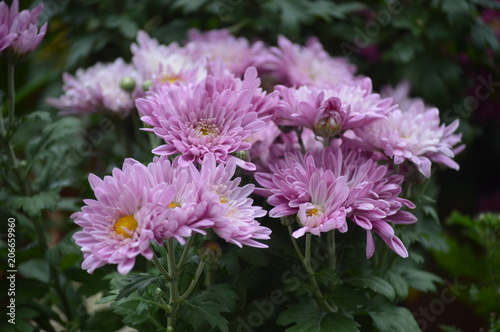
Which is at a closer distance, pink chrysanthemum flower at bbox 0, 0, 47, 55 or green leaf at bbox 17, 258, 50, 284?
pink chrysanthemum flower at bbox 0, 0, 47, 55

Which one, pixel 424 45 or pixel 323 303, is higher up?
pixel 424 45

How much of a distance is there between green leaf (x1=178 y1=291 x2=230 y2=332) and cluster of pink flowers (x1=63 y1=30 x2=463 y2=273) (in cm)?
12

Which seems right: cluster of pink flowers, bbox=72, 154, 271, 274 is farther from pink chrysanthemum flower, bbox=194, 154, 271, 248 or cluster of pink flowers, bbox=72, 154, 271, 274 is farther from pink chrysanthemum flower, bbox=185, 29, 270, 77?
pink chrysanthemum flower, bbox=185, 29, 270, 77

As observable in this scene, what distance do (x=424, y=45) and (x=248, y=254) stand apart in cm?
90

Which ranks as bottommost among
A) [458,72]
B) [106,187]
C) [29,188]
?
[29,188]

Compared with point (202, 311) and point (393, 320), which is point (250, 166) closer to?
point (202, 311)

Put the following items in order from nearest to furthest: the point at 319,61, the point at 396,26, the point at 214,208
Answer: the point at 214,208, the point at 319,61, the point at 396,26

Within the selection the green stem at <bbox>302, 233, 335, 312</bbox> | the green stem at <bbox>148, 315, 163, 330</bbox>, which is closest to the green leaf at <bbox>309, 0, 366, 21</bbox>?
the green stem at <bbox>302, 233, 335, 312</bbox>

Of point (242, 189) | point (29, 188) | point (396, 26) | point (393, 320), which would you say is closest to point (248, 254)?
point (242, 189)

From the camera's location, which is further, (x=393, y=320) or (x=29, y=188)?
(x=29, y=188)

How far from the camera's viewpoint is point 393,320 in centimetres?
77

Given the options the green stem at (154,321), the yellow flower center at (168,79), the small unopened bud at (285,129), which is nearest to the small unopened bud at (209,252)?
the green stem at (154,321)

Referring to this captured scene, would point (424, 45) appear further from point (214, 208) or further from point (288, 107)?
point (214, 208)

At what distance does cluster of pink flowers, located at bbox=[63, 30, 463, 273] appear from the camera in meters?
0.58
